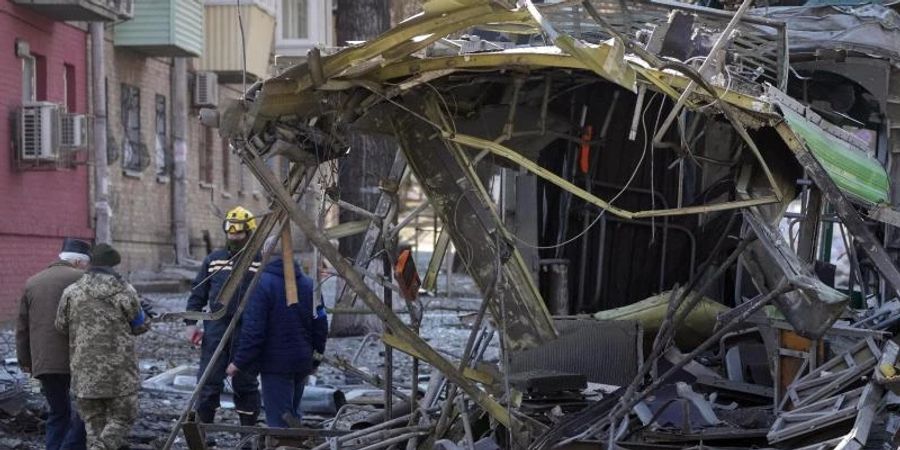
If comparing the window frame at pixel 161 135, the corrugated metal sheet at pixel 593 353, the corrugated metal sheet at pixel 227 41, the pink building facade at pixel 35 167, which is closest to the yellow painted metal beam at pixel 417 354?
the corrugated metal sheet at pixel 593 353

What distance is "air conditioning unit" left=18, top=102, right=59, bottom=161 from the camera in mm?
23891

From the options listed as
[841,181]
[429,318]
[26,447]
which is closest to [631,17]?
[841,181]

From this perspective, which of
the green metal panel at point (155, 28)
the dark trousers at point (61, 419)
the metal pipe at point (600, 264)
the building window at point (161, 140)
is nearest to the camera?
the dark trousers at point (61, 419)

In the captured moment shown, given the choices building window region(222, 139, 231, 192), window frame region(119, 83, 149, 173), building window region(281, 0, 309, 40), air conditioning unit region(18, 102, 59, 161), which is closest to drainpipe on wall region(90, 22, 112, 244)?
window frame region(119, 83, 149, 173)

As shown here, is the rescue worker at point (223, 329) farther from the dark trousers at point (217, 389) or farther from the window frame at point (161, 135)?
the window frame at point (161, 135)

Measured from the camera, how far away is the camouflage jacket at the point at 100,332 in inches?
394

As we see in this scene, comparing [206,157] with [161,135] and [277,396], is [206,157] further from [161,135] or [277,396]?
[277,396]

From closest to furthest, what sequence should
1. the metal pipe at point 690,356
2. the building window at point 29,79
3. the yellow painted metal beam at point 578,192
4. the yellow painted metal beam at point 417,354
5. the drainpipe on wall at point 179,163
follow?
the metal pipe at point 690,356 < the yellow painted metal beam at point 578,192 < the yellow painted metal beam at point 417,354 < the building window at point 29,79 < the drainpipe on wall at point 179,163

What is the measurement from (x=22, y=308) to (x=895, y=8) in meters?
7.04

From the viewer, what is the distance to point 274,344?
1041 centimetres

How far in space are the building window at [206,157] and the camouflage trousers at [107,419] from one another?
24.1 metres

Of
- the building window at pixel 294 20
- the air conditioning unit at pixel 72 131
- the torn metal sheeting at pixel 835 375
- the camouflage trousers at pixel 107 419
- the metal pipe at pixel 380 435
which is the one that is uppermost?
the building window at pixel 294 20

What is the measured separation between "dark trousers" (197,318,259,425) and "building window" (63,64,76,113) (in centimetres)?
1639

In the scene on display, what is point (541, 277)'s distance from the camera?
1188cm
